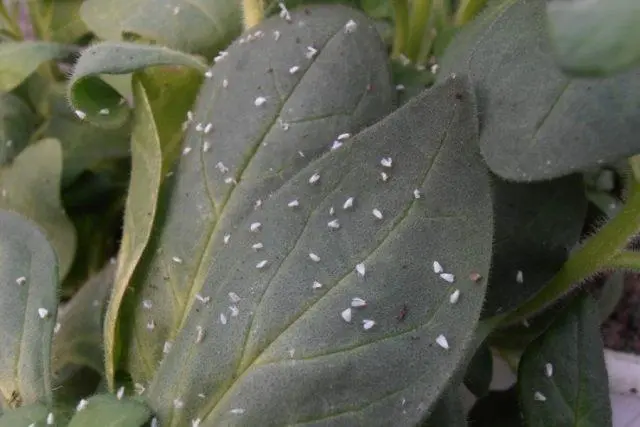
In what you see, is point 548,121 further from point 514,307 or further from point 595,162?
point 514,307

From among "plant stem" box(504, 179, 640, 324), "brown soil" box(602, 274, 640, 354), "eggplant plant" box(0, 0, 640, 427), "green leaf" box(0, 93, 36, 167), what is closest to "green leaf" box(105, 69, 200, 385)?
"eggplant plant" box(0, 0, 640, 427)

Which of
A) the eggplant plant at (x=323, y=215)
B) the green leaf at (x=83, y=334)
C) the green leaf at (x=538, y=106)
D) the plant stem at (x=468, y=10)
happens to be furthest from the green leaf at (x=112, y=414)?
the plant stem at (x=468, y=10)

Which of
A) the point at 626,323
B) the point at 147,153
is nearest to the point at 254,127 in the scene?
the point at 147,153

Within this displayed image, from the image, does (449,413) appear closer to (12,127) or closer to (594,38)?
(594,38)

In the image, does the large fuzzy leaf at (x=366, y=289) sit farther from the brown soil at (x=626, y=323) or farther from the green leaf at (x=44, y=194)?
the brown soil at (x=626, y=323)

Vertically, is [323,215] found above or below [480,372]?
above

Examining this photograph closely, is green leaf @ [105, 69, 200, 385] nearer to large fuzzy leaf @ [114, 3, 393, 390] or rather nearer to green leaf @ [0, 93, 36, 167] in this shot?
large fuzzy leaf @ [114, 3, 393, 390]
